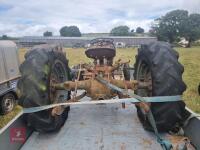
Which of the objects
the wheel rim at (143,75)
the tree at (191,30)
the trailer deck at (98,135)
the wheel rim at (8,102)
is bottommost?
the tree at (191,30)

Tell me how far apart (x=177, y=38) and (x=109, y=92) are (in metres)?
58.8

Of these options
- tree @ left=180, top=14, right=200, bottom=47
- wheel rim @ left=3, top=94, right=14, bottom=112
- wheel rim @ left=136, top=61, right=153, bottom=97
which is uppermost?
wheel rim @ left=136, top=61, right=153, bottom=97

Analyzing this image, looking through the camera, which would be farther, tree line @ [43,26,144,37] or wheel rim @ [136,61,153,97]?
tree line @ [43,26,144,37]

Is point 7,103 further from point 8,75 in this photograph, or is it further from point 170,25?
point 170,25

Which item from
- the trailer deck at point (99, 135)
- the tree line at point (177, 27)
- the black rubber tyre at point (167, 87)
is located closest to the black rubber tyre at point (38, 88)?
the trailer deck at point (99, 135)

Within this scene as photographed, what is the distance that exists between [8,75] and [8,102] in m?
0.65

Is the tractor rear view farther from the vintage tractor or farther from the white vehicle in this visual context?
the white vehicle

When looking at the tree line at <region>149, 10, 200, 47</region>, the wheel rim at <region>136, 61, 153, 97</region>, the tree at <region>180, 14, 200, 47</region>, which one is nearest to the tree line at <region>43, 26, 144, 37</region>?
the tree line at <region>149, 10, 200, 47</region>

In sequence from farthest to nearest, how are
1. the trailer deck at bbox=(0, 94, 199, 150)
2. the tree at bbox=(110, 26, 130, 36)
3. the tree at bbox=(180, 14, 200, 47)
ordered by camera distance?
the tree at bbox=(110, 26, 130, 36)
the tree at bbox=(180, 14, 200, 47)
the trailer deck at bbox=(0, 94, 199, 150)

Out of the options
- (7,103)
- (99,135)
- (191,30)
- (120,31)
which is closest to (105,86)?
(99,135)

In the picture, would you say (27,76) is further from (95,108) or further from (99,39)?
(99,39)

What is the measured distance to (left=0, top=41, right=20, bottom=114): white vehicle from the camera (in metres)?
6.59

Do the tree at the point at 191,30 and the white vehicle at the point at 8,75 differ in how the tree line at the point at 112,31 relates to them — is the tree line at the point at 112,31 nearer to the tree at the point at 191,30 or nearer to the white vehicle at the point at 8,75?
the tree at the point at 191,30

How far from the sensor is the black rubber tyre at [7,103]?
6.49 m
